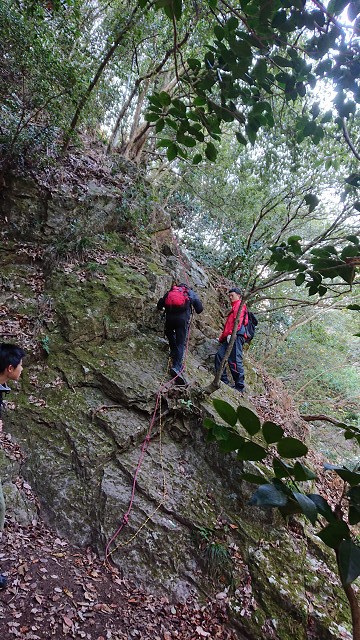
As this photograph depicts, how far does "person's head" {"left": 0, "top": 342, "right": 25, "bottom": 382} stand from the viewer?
3.12 meters

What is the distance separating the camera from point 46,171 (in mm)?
7957

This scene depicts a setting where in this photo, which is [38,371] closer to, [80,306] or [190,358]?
[80,306]

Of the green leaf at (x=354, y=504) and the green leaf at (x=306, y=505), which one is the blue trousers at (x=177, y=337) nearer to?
the green leaf at (x=354, y=504)

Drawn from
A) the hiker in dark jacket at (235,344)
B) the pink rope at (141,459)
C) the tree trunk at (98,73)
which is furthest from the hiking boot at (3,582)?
the tree trunk at (98,73)

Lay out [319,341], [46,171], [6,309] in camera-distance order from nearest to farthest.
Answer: [6,309], [46,171], [319,341]

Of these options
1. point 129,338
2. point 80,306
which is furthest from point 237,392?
point 80,306

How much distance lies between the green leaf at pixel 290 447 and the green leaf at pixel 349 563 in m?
0.26

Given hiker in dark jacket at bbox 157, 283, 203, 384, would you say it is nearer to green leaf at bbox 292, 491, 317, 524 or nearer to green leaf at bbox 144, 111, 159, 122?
green leaf at bbox 144, 111, 159, 122

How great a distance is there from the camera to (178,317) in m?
6.41

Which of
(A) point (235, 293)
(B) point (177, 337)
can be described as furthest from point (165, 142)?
(A) point (235, 293)

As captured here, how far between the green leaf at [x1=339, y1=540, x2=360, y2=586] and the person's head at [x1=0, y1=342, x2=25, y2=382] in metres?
2.92

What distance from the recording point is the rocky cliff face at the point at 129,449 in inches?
177

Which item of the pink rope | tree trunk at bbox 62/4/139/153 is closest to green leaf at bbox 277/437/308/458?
the pink rope

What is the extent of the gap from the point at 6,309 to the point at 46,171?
11.5 feet
